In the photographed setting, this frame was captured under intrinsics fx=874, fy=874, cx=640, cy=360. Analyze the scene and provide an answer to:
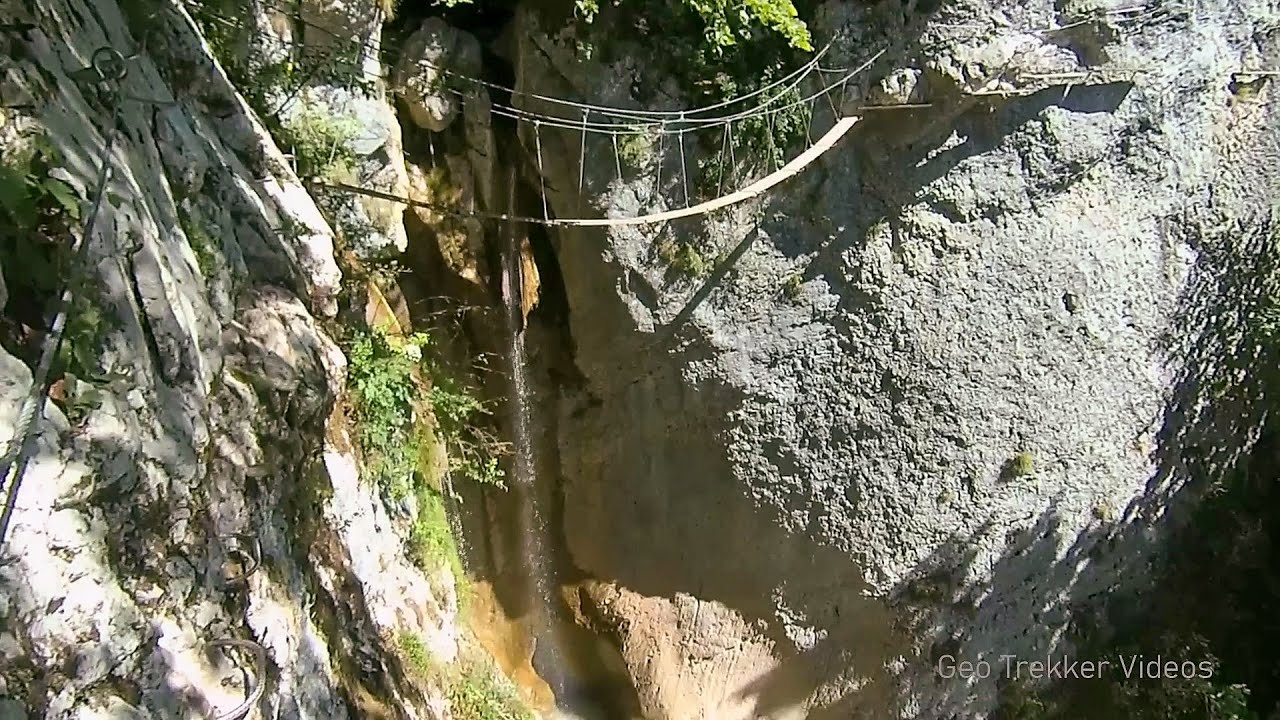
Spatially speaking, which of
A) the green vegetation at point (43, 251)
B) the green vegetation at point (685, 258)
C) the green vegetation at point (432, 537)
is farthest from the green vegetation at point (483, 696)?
the green vegetation at point (43, 251)

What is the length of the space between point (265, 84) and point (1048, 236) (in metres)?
4.59

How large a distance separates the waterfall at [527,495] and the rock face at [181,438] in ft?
7.02

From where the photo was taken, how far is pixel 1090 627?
20.1 feet

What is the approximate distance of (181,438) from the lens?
252cm

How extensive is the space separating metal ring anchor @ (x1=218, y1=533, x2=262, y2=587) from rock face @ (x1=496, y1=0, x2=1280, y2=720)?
3.30 meters

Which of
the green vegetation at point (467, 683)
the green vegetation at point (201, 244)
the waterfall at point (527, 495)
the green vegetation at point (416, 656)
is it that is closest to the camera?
the green vegetation at point (201, 244)

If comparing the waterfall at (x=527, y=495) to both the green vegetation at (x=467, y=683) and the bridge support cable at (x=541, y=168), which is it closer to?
the bridge support cable at (x=541, y=168)

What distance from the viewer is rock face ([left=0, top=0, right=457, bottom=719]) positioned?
1.98 m

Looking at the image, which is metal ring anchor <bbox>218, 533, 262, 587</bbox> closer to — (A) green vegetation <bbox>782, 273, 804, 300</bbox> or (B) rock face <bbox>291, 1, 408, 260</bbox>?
(B) rock face <bbox>291, 1, 408, 260</bbox>

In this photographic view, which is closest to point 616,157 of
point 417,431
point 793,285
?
point 793,285

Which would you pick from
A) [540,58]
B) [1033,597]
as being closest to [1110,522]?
[1033,597]

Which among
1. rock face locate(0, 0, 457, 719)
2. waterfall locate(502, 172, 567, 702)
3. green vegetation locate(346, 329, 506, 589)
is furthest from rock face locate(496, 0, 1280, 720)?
rock face locate(0, 0, 457, 719)

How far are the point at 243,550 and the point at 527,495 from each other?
410 cm

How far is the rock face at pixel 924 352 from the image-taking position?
5160 mm
